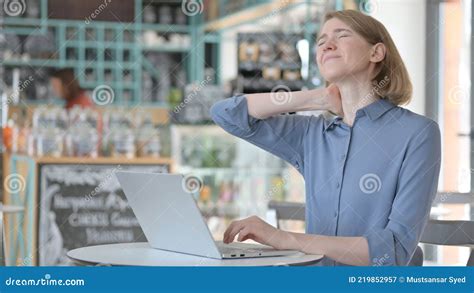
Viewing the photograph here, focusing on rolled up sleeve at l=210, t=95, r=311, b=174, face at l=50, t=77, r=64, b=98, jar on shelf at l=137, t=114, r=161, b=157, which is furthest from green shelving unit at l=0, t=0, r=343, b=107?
rolled up sleeve at l=210, t=95, r=311, b=174

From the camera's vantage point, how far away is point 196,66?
8883 mm

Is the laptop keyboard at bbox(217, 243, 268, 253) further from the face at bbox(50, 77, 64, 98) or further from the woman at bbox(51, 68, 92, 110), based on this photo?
the face at bbox(50, 77, 64, 98)

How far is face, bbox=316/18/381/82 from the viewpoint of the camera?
2379 mm

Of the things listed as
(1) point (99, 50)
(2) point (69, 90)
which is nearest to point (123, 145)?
(2) point (69, 90)

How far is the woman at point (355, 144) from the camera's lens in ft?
7.52

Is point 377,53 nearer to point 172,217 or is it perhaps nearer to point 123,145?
point 172,217

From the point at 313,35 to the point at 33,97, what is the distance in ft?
9.83

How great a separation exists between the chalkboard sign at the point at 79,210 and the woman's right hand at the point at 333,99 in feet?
10.7

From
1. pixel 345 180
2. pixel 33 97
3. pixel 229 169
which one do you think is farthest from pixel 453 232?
pixel 33 97

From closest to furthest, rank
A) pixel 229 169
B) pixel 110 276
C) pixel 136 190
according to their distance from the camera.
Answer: pixel 110 276 → pixel 136 190 → pixel 229 169

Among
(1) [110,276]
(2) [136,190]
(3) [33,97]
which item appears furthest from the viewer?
(3) [33,97]

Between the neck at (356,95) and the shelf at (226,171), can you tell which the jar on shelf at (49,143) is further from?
the neck at (356,95)

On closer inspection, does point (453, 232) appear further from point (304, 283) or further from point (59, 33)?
point (59, 33)

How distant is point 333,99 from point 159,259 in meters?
0.69
